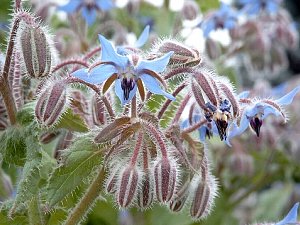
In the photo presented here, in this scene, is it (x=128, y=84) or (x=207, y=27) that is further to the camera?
(x=207, y=27)

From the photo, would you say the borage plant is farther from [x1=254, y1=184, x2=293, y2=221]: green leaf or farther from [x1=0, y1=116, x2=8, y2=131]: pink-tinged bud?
[x1=254, y1=184, x2=293, y2=221]: green leaf

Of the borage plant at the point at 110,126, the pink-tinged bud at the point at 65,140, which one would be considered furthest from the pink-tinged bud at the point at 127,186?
the pink-tinged bud at the point at 65,140

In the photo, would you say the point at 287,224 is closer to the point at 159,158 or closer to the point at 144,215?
the point at 159,158

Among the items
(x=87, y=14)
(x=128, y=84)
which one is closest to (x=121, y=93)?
(x=128, y=84)

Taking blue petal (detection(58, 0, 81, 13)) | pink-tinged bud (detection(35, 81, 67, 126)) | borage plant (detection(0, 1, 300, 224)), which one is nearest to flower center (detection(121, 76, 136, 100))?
Result: borage plant (detection(0, 1, 300, 224))

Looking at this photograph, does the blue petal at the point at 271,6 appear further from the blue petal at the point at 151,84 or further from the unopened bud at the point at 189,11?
the blue petal at the point at 151,84

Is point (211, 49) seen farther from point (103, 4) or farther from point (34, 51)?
point (34, 51)
